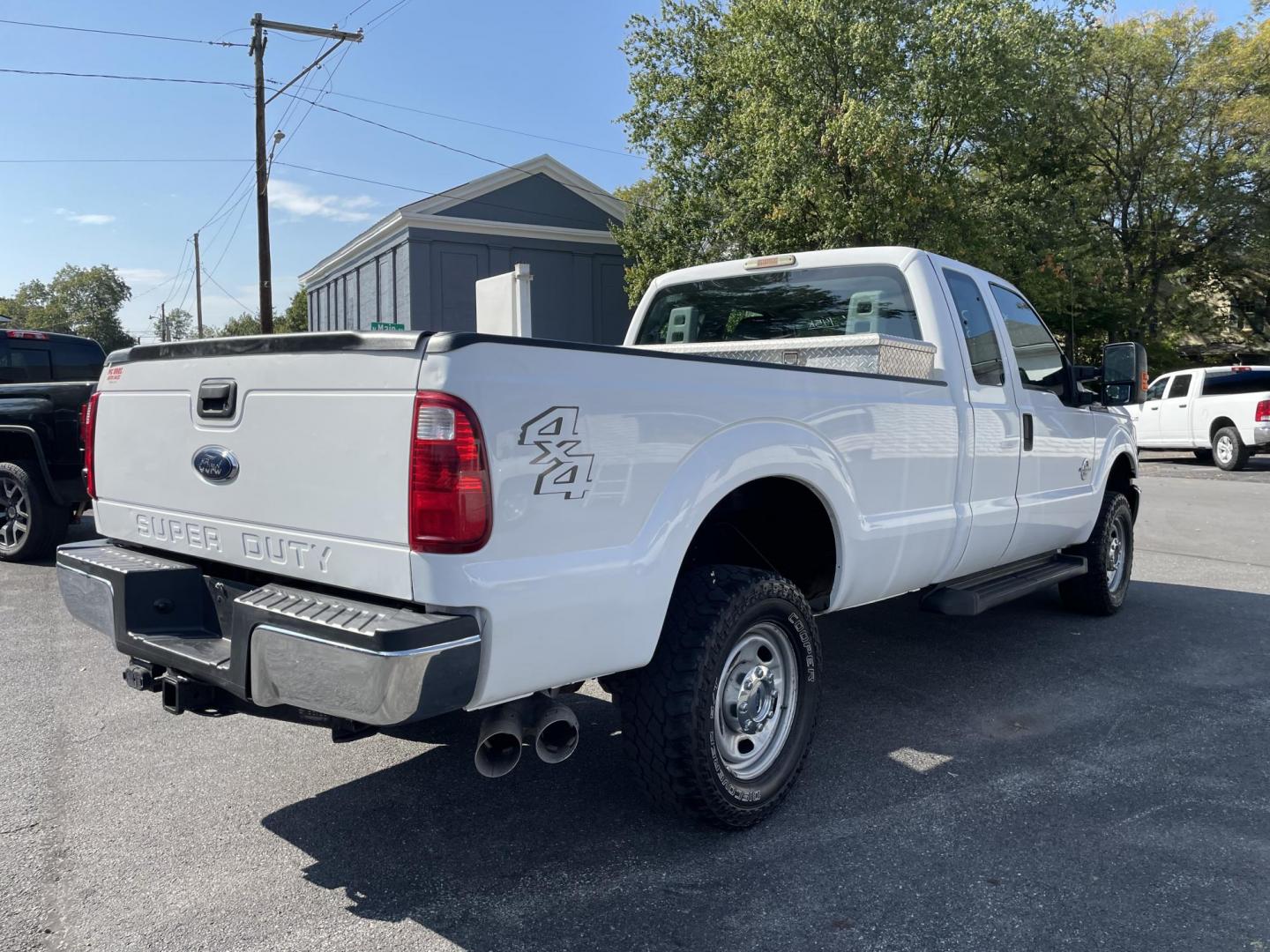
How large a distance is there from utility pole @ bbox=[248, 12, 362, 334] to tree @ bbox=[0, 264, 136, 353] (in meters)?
80.3

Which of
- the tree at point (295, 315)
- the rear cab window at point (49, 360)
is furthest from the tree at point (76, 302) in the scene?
the rear cab window at point (49, 360)

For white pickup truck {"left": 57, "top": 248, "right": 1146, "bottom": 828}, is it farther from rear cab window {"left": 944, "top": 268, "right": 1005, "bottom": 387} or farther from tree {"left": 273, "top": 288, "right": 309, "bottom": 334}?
tree {"left": 273, "top": 288, "right": 309, "bottom": 334}

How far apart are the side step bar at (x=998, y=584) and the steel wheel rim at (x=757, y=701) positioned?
1252mm

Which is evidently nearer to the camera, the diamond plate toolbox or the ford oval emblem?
the ford oval emblem

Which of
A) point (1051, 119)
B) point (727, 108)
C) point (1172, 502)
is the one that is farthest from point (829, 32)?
point (1172, 502)

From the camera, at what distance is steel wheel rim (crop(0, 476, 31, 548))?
7633mm

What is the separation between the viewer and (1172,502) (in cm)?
1255

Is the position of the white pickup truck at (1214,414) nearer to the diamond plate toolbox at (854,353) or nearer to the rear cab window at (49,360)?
the diamond plate toolbox at (854,353)

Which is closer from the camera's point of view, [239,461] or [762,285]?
[239,461]

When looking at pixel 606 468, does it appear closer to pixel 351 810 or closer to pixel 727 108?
pixel 351 810

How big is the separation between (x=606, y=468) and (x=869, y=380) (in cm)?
150

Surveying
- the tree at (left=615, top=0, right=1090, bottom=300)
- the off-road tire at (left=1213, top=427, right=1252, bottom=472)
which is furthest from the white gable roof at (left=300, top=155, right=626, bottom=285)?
the off-road tire at (left=1213, top=427, right=1252, bottom=472)

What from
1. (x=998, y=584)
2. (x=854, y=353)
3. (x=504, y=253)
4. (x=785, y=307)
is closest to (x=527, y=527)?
(x=854, y=353)

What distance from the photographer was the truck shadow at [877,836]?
8.78ft
